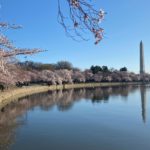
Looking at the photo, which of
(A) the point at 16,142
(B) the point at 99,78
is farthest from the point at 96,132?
(B) the point at 99,78

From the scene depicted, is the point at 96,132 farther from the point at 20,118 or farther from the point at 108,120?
the point at 20,118

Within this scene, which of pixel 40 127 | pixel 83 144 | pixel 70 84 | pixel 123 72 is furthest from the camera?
pixel 123 72

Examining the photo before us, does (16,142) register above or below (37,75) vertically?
below

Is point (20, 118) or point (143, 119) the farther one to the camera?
point (20, 118)

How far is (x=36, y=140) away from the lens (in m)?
14.1

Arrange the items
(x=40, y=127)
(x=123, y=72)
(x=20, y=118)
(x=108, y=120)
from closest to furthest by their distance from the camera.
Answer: (x=40, y=127)
(x=108, y=120)
(x=20, y=118)
(x=123, y=72)

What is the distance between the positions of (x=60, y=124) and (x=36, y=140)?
15.7ft

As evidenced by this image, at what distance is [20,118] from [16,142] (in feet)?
A: 26.3

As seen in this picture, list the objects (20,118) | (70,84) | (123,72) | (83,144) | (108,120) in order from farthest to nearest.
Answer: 1. (123,72)
2. (70,84)
3. (20,118)
4. (108,120)
5. (83,144)

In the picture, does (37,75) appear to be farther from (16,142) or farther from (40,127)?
(16,142)

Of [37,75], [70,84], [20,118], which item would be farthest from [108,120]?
[70,84]

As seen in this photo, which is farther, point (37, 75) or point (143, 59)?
point (143, 59)

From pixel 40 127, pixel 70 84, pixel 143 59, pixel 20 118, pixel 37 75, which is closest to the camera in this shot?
pixel 40 127

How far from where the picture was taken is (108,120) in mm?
19766
